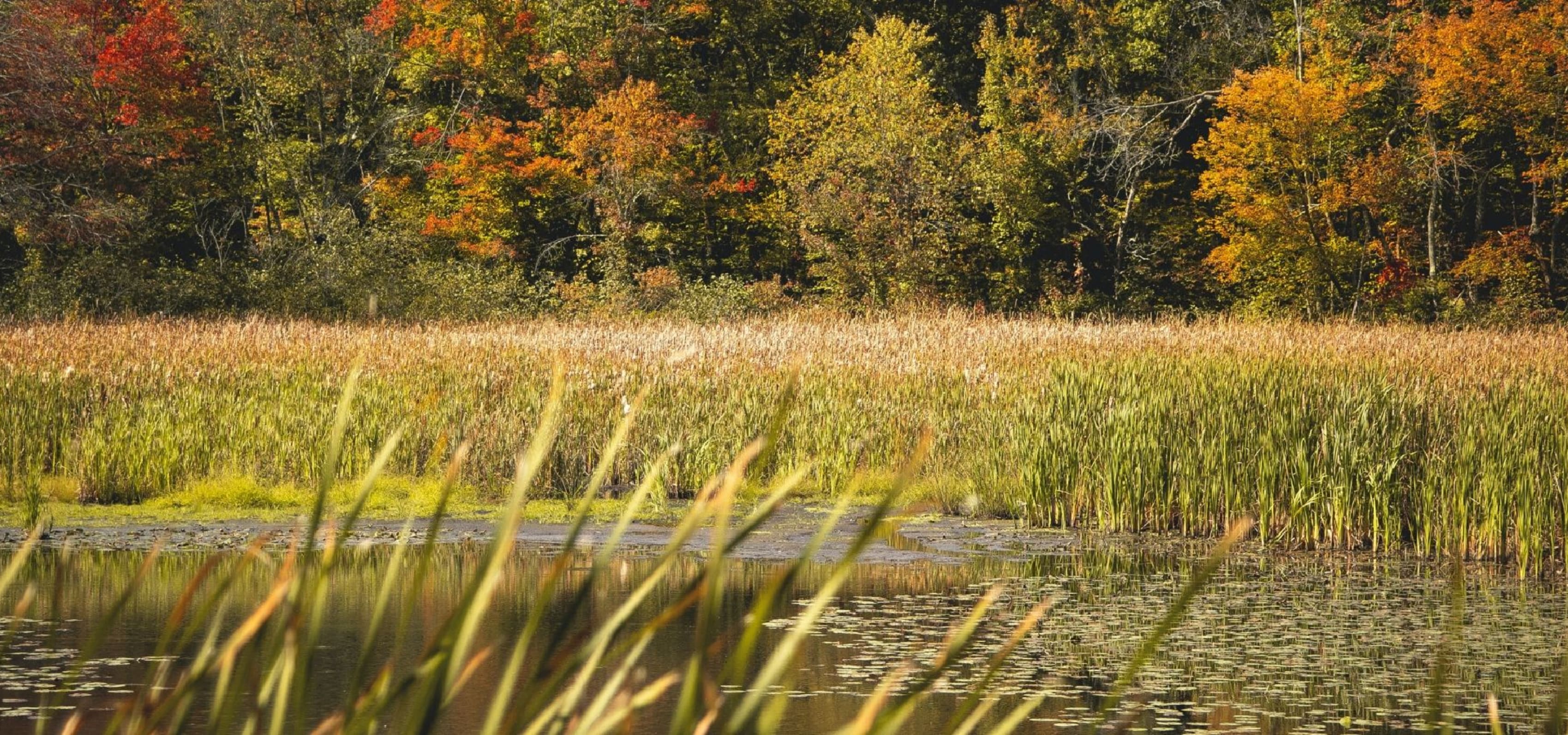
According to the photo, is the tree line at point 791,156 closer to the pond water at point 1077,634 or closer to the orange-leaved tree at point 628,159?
the orange-leaved tree at point 628,159

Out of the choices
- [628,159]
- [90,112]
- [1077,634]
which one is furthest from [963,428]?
[90,112]

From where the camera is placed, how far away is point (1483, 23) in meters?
28.0

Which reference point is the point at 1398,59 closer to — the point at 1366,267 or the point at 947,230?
the point at 1366,267

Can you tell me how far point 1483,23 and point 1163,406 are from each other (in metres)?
20.9

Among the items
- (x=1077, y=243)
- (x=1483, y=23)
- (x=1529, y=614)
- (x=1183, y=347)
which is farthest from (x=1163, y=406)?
(x=1077, y=243)

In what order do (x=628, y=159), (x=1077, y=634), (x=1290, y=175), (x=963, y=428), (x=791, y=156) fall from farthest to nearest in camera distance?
(x=791, y=156), (x=628, y=159), (x=1290, y=175), (x=963, y=428), (x=1077, y=634)

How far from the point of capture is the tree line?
28.7 metres

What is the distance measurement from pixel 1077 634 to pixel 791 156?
2828cm

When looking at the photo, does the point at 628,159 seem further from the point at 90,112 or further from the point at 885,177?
the point at 90,112

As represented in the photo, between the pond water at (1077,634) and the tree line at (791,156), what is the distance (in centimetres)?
1968

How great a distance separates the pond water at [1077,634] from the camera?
18.9ft

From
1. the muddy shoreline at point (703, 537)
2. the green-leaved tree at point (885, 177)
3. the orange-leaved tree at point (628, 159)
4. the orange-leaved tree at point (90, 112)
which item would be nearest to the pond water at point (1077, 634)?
the muddy shoreline at point (703, 537)

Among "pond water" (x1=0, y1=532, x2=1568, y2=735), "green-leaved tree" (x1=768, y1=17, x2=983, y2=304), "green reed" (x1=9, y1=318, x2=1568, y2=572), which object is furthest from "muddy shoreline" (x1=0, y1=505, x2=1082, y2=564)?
"green-leaved tree" (x1=768, y1=17, x2=983, y2=304)

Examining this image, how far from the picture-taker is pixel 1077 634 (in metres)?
7.11
